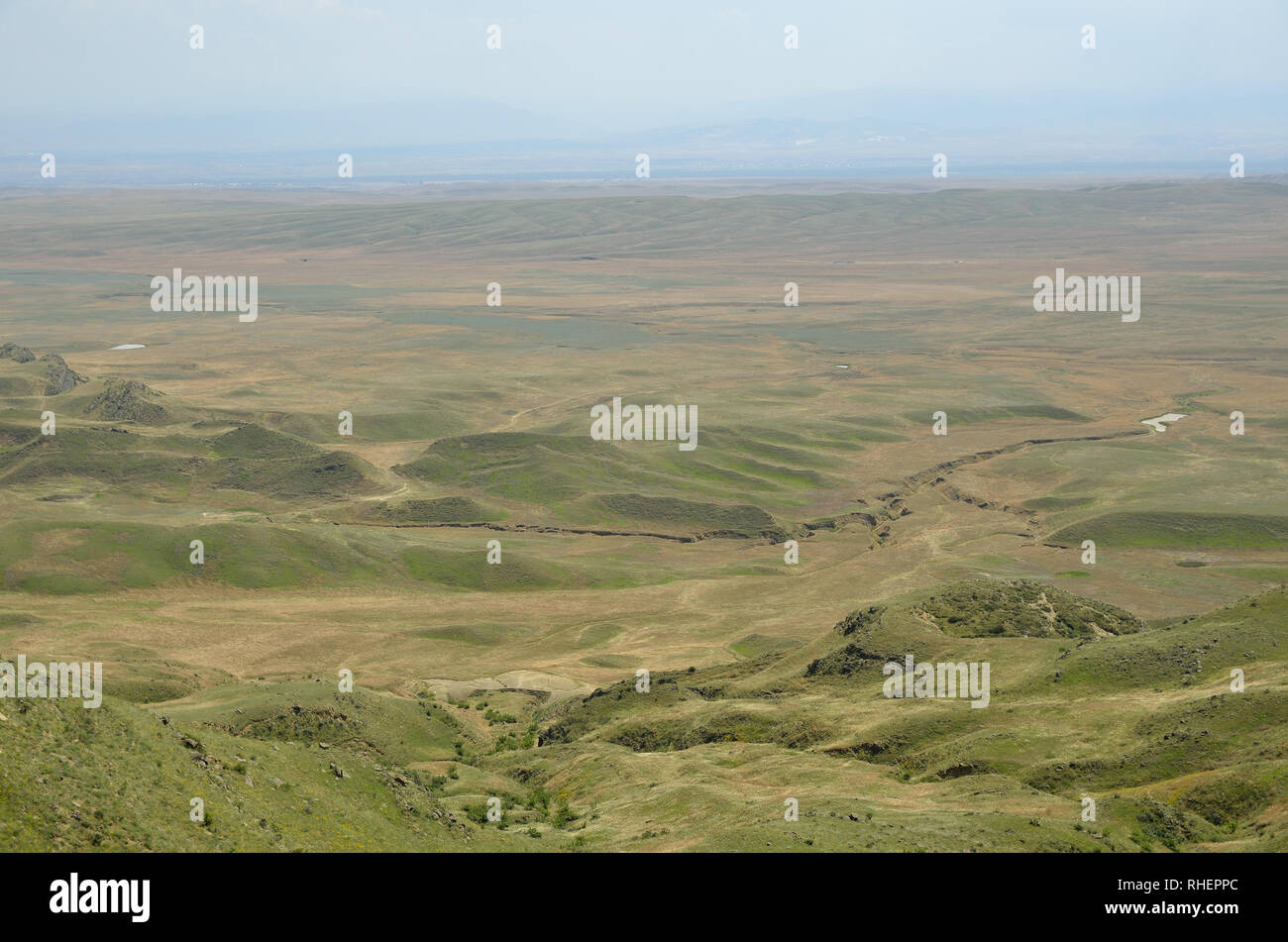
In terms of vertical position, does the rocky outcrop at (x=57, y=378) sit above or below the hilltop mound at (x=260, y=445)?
above

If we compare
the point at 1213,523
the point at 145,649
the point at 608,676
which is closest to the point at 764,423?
the point at 1213,523

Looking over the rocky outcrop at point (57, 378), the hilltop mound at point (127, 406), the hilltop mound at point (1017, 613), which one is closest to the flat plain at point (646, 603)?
the hilltop mound at point (1017, 613)

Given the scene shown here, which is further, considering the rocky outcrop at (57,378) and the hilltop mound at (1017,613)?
the rocky outcrop at (57,378)

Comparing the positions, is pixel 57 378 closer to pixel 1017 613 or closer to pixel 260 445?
pixel 260 445

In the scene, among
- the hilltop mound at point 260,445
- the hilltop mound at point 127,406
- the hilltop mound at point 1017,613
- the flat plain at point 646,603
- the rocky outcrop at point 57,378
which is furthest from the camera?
the rocky outcrop at point 57,378

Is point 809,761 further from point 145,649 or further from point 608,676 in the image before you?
point 145,649

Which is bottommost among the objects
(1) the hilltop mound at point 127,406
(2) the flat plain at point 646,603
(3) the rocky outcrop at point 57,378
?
(2) the flat plain at point 646,603

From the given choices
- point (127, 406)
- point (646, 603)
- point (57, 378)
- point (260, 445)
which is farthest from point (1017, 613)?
point (57, 378)

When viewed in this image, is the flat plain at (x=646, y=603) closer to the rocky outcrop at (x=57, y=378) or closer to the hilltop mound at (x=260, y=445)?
the hilltop mound at (x=260, y=445)

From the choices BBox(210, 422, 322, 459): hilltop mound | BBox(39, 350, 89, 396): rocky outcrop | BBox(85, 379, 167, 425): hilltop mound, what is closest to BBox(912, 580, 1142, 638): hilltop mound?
BBox(210, 422, 322, 459): hilltop mound
